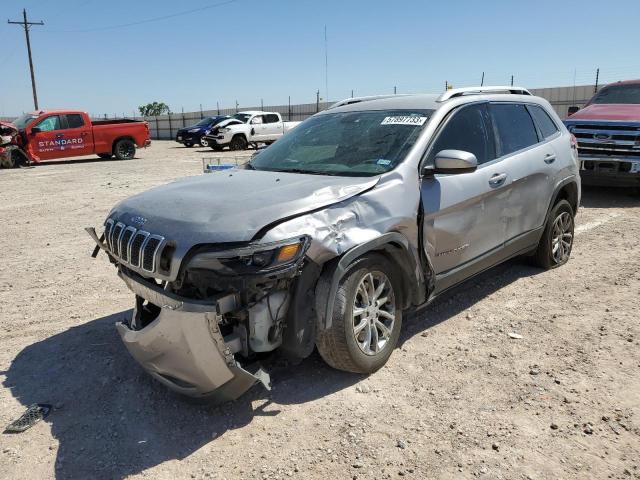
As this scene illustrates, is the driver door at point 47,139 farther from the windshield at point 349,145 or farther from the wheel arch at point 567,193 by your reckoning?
the wheel arch at point 567,193

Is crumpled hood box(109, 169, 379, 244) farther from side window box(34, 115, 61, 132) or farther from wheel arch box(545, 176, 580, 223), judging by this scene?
side window box(34, 115, 61, 132)

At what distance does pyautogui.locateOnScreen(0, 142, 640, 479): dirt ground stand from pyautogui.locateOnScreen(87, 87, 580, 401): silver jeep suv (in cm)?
30

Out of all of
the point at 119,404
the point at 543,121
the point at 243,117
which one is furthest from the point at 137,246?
the point at 243,117

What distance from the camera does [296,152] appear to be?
4270mm

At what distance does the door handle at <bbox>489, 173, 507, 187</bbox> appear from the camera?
13.9ft

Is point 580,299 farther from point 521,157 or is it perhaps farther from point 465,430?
point 465,430

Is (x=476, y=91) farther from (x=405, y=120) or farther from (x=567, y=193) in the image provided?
(x=567, y=193)

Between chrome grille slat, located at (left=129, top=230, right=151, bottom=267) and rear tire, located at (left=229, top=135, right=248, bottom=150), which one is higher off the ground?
chrome grille slat, located at (left=129, top=230, right=151, bottom=267)

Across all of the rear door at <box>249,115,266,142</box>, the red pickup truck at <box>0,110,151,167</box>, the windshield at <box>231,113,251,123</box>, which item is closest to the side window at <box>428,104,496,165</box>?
the red pickup truck at <box>0,110,151,167</box>

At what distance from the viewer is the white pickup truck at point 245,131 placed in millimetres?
23484

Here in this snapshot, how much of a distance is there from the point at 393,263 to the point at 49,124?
1904 cm

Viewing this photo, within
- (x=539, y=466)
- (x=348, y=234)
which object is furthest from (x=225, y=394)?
(x=539, y=466)

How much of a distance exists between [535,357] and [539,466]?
1.21 metres

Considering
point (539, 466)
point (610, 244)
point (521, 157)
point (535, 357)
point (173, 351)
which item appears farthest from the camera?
point (610, 244)
